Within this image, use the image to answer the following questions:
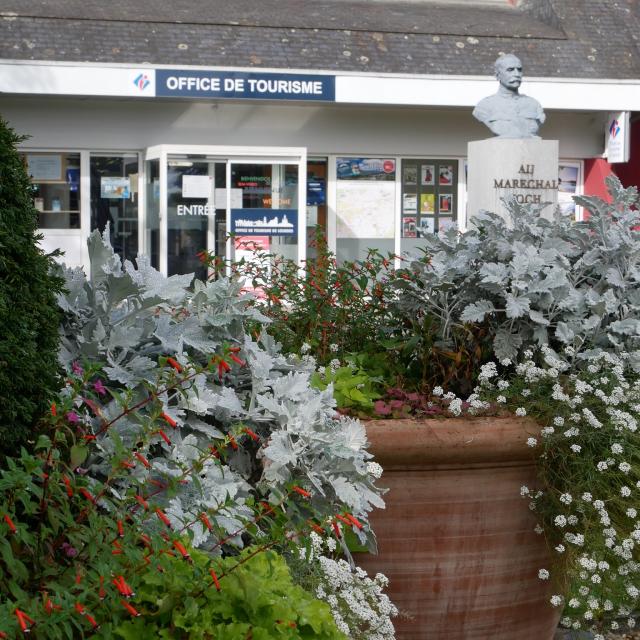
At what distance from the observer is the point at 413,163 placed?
17.5 m

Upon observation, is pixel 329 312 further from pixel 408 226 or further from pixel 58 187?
pixel 408 226

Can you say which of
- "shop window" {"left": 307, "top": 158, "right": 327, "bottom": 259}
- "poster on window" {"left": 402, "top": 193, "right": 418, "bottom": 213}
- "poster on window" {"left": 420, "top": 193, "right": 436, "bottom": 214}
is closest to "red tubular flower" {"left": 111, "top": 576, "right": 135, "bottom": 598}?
"shop window" {"left": 307, "top": 158, "right": 327, "bottom": 259}

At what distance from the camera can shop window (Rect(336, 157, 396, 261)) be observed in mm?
17266

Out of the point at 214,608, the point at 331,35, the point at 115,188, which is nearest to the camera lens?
the point at 214,608

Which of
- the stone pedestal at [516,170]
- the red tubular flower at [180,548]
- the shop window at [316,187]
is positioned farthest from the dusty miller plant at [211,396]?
the shop window at [316,187]

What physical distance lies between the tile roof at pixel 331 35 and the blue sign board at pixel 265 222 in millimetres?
1922

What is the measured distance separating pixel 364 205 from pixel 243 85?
2.84 meters

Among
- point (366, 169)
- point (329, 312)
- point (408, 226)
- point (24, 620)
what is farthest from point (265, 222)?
point (24, 620)

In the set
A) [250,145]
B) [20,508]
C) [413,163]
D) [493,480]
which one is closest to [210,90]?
[250,145]

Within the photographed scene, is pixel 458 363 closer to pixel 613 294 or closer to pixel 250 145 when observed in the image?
pixel 613 294

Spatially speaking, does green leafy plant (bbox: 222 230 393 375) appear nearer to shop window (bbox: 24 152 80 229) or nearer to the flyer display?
shop window (bbox: 24 152 80 229)

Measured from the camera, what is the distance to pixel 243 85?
15.5m

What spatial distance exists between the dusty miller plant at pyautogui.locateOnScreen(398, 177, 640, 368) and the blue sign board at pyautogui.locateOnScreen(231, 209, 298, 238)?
1132 cm

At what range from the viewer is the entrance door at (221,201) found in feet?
52.5
